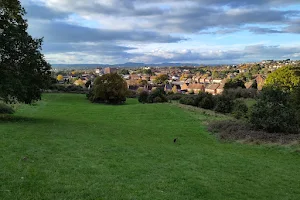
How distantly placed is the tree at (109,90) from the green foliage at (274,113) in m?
45.2

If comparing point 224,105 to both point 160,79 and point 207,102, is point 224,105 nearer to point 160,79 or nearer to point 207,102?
point 207,102

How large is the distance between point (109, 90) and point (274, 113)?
46.4 metres

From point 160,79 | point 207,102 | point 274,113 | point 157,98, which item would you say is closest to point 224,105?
point 207,102

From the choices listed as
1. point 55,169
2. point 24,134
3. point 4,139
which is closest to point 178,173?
point 55,169

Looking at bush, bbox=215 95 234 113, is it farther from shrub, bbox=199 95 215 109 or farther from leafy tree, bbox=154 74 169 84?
leafy tree, bbox=154 74 169 84

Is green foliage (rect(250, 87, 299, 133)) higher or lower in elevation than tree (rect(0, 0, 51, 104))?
lower

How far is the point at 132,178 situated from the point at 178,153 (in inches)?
222

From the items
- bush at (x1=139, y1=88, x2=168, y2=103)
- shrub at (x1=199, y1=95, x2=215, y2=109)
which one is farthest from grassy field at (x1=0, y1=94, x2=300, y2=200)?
bush at (x1=139, y1=88, x2=168, y2=103)

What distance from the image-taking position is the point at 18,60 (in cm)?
2448

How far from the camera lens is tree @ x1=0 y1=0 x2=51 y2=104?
2280 centimetres

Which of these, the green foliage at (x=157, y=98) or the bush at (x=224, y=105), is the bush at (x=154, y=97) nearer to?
the green foliage at (x=157, y=98)

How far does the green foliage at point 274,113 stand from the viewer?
70.5 ft

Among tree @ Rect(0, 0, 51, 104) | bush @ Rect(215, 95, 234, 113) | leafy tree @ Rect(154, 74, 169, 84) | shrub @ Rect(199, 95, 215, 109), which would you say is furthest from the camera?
leafy tree @ Rect(154, 74, 169, 84)

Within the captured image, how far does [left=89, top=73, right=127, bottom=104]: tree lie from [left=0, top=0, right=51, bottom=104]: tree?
39693 millimetres
